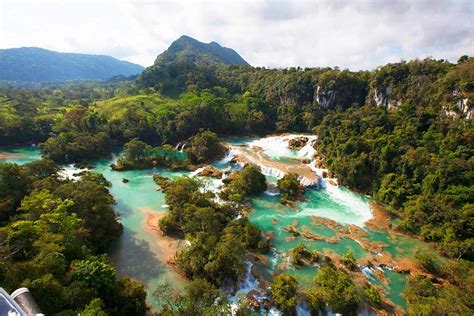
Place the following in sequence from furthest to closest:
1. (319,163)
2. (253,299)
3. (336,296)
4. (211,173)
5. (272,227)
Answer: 1. (319,163)
2. (211,173)
3. (272,227)
4. (253,299)
5. (336,296)

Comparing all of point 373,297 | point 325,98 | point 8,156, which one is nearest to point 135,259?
point 373,297

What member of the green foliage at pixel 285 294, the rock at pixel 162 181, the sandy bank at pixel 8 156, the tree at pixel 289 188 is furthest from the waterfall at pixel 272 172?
the sandy bank at pixel 8 156

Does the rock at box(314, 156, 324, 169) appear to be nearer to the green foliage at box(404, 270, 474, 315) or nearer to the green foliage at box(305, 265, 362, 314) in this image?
the green foliage at box(404, 270, 474, 315)

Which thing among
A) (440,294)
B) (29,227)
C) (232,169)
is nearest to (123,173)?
(232,169)

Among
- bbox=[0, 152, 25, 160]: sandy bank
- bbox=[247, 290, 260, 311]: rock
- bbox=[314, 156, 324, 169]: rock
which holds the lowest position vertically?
bbox=[0, 152, 25, 160]: sandy bank

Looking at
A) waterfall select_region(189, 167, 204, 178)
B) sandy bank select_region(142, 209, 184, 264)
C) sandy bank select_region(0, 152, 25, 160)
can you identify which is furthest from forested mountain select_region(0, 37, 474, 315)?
sandy bank select_region(0, 152, 25, 160)

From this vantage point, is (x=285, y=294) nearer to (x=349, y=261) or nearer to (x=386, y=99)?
(x=349, y=261)
